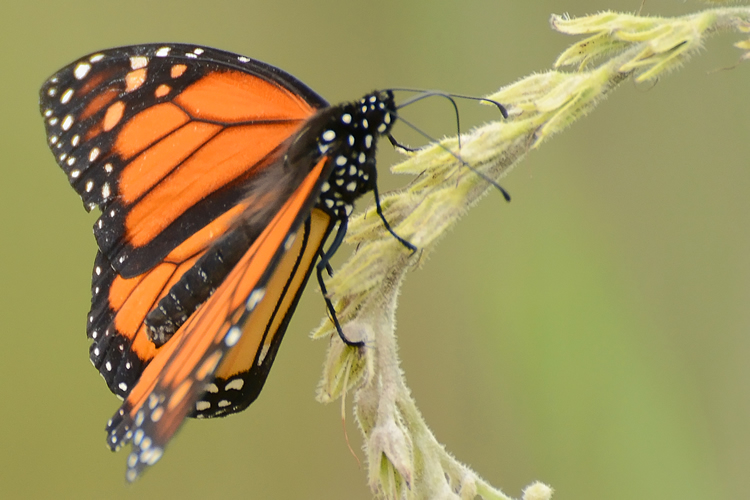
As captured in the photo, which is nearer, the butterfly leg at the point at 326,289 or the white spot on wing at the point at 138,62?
the butterfly leg at the point at 326,289

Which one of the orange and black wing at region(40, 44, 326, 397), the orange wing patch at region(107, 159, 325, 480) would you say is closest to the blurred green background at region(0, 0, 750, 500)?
the orange and black wing at region(40, 44, 326, 397)

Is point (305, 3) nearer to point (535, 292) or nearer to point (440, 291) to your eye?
point (440, 291)

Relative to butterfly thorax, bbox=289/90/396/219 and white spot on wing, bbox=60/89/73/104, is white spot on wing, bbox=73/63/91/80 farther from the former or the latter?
butterfly thorax, bbox=289/90/396/219

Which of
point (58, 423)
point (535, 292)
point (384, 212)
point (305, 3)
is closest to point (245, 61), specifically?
point (384, 212)

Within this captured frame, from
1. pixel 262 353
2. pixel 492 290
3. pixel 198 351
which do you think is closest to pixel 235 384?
pixel 262 353

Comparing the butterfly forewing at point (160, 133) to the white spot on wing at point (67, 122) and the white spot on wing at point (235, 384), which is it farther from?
the white spot on wing at point (235, 384)

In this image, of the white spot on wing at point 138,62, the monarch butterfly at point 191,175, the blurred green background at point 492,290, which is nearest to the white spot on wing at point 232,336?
the monarch butterfly at point 191,175

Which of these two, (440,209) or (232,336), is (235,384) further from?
(440,209)
